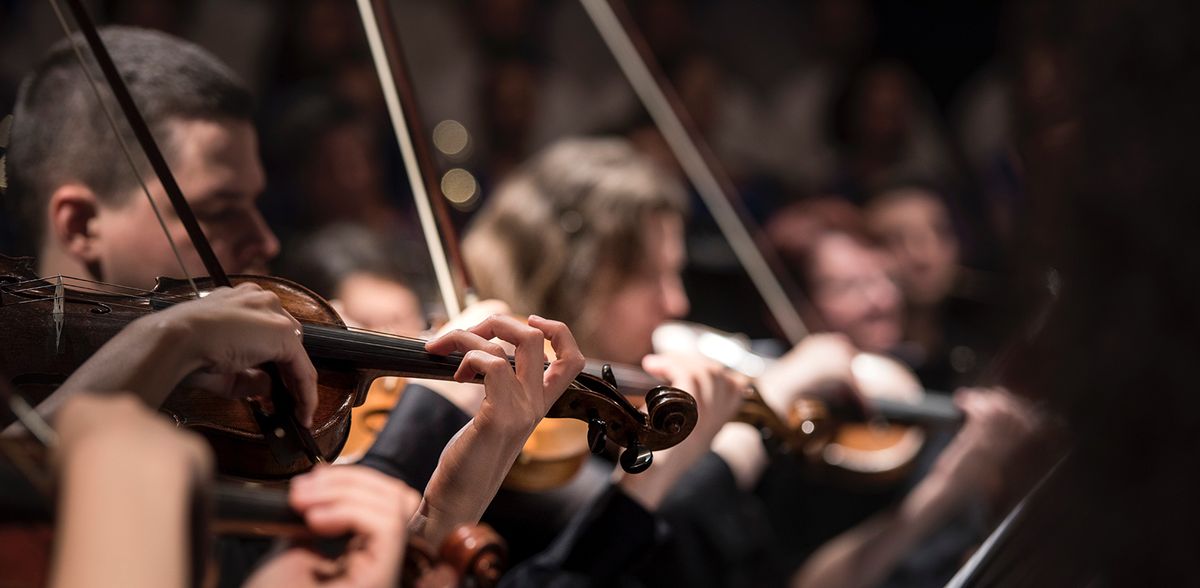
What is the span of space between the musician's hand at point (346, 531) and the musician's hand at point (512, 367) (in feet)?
0.34

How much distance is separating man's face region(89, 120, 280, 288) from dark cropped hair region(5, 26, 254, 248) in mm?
10

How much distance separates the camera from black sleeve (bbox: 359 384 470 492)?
73 centimetres

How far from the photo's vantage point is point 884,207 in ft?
8.64

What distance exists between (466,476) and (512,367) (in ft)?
0.24

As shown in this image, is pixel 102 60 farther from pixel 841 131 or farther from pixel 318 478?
pixel 841 131

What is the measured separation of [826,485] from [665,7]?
5.88 ft

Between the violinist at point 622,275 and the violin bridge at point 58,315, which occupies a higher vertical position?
the violin bridge at point 58,315

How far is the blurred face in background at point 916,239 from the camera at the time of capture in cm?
250

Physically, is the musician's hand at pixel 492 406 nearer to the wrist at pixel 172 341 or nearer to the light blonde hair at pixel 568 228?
the wrist at pixel 172 341

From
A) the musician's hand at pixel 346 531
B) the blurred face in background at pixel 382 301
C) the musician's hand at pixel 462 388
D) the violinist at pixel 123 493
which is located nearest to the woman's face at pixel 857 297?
the blurred face in background at pixel 382 301

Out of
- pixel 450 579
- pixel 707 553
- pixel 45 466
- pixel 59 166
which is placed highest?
pixel 59 166

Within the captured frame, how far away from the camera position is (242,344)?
0.56m

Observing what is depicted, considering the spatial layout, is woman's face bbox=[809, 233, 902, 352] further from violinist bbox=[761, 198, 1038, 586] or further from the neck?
the neck

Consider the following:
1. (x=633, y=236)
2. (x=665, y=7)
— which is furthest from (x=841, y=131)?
(x=633, y=236)
